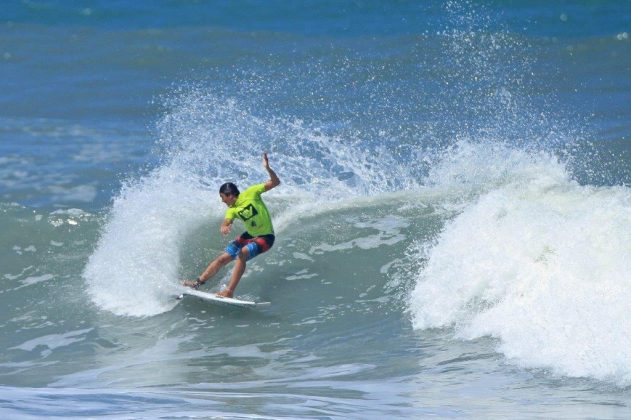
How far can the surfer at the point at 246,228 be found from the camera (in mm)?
12109

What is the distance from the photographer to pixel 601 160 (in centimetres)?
1706

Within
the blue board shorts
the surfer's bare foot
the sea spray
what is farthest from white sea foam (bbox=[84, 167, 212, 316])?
the blue board shorts

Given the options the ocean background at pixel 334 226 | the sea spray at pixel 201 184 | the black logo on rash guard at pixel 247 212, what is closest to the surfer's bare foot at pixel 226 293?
the ocean background at pixel 334 226

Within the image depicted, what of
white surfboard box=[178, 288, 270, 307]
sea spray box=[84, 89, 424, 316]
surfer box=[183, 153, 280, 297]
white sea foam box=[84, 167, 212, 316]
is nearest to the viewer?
white surfboard box=[178, 288, 270, 307]

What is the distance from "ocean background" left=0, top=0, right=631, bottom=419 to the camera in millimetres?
9250

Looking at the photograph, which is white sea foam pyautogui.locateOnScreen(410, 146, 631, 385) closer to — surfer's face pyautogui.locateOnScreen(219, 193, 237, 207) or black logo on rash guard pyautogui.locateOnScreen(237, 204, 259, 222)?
black logo on rash guard pyautogui.locateOnScreen(237, 204, 259, 222)

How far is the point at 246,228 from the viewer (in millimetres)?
12227

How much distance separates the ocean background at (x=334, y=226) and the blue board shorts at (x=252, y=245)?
24.0 inches

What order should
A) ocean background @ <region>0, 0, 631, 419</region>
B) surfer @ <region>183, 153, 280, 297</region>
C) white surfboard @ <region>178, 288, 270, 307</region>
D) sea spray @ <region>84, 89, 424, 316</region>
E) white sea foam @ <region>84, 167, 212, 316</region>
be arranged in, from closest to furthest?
ocean background @ <region>0, 0, 631, 419</region> → white surfboard @ <region>178, 288, 270, 307</region> → surfer @ <region>183, 153, 280, 297</region> → white sea foam @ <region>84, 167, 212, 316</region> → sea spray @ <region>84, 89, 424, 316</region>

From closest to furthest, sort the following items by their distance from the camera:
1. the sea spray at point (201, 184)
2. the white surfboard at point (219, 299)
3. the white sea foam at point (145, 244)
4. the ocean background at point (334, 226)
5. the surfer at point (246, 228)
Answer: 1. the ocean background at point (334, 226)
2. the white surfboard at point (219, 299)
3. the surfer at point (246, 228)
4. the white sea foam at point (145, 244)
5. the sea spray at point (201, 184)

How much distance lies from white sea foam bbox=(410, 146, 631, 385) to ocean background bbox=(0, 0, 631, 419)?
3 cm

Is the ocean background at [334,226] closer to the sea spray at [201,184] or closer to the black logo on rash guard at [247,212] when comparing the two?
the sea spray at [201,184]

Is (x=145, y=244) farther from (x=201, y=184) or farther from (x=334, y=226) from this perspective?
(x=334, y=226)

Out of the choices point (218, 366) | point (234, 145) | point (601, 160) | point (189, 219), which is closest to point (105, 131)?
point (234, 145)
